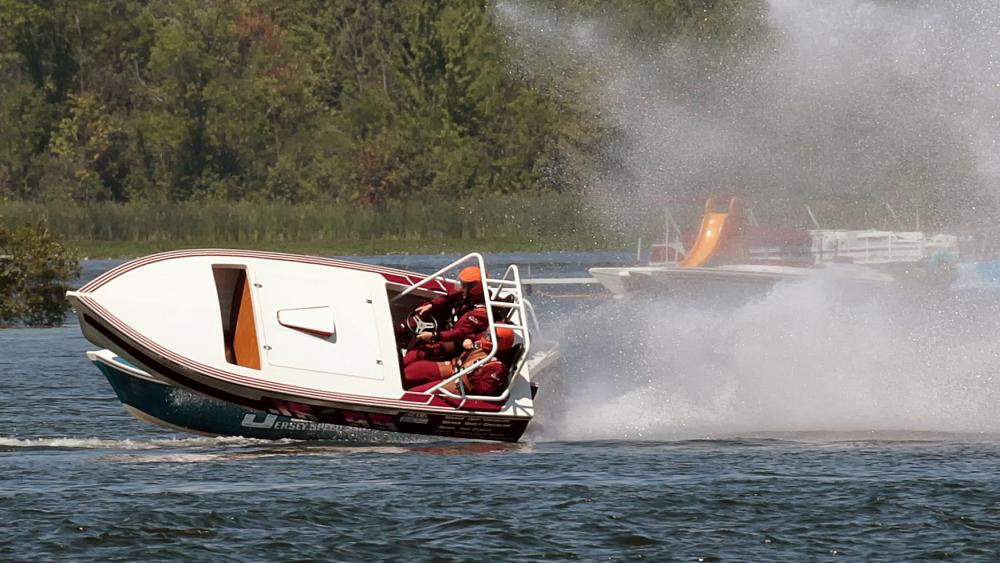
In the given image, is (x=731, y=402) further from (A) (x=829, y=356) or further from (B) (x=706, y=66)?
(B) (x=706, y=66)

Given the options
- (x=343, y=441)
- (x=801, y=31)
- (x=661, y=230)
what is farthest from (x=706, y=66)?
(x=343, y=441)

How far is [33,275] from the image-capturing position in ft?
115

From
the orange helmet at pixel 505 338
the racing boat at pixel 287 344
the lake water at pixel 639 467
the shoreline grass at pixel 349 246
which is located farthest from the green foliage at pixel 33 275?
the shoreline grass at pixel 349 246

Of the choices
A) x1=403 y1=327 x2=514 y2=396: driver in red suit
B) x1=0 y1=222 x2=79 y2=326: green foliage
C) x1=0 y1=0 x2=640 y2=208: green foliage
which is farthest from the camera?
x1=0 y1=0 x2=640 y2=208: green foliage

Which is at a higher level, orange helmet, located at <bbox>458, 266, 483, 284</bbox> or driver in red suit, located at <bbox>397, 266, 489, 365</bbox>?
orange helmet, located at <bbox>458, 266, 483, 284</bbox>

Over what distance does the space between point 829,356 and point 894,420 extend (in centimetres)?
161

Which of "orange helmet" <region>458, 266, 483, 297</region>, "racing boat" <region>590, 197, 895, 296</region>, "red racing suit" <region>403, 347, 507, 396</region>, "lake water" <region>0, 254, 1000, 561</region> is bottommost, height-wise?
"lake water" <region>0, 254, 1000, 561</region>

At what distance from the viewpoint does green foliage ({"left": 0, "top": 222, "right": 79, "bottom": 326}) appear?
34.6 m

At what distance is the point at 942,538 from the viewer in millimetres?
14156

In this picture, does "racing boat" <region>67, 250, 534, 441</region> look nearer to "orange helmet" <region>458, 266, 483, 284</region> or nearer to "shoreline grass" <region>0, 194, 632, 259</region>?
"orange helmet" <region>458, 266, 483, 284</region>

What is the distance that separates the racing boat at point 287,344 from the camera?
1741cm

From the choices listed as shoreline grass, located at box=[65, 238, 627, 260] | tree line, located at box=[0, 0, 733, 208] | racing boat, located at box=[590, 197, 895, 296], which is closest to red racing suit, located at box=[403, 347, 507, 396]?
racing boat, located at box=[590, 197, 895, 296]

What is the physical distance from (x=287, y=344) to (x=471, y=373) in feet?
5.86

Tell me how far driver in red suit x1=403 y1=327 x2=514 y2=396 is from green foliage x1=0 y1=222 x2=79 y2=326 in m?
18.4
